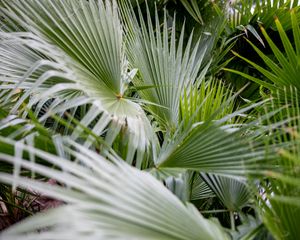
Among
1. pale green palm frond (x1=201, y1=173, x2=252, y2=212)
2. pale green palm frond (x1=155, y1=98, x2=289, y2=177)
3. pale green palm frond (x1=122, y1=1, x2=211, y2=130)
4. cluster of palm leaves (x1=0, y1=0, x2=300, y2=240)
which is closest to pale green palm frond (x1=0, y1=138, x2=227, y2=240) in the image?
cluster of palm leaves (x1=0, y1=0, x2=300, y2=240)

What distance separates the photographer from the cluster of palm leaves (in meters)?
0.67

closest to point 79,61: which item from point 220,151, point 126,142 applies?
point 126,142

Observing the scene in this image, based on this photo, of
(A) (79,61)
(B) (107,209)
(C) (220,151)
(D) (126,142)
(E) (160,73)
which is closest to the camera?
(B) (107,209)

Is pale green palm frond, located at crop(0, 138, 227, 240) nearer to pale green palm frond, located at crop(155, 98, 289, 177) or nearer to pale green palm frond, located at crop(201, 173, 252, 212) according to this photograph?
pale green palm frond, located at crop(155, 98, 289, 177)

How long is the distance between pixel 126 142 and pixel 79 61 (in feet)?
1.02

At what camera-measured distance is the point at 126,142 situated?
3.57 ft

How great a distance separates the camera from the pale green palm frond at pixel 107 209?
604 mm

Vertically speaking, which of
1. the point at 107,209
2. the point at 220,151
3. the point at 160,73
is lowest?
the point at 107,209

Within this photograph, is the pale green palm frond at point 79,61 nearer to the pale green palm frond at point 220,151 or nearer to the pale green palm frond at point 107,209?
the pale green palm frond at point 220,151

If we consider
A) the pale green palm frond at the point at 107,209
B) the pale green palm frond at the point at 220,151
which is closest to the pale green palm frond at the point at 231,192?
the pale green palm frond at the point at 220,151

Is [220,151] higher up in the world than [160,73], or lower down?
lower down

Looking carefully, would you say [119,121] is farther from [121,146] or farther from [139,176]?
[139,176]

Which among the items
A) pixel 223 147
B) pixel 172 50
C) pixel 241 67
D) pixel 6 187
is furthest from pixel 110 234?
pixel 241 67

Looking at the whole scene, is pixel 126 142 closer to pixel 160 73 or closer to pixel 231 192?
pixel 231 192
